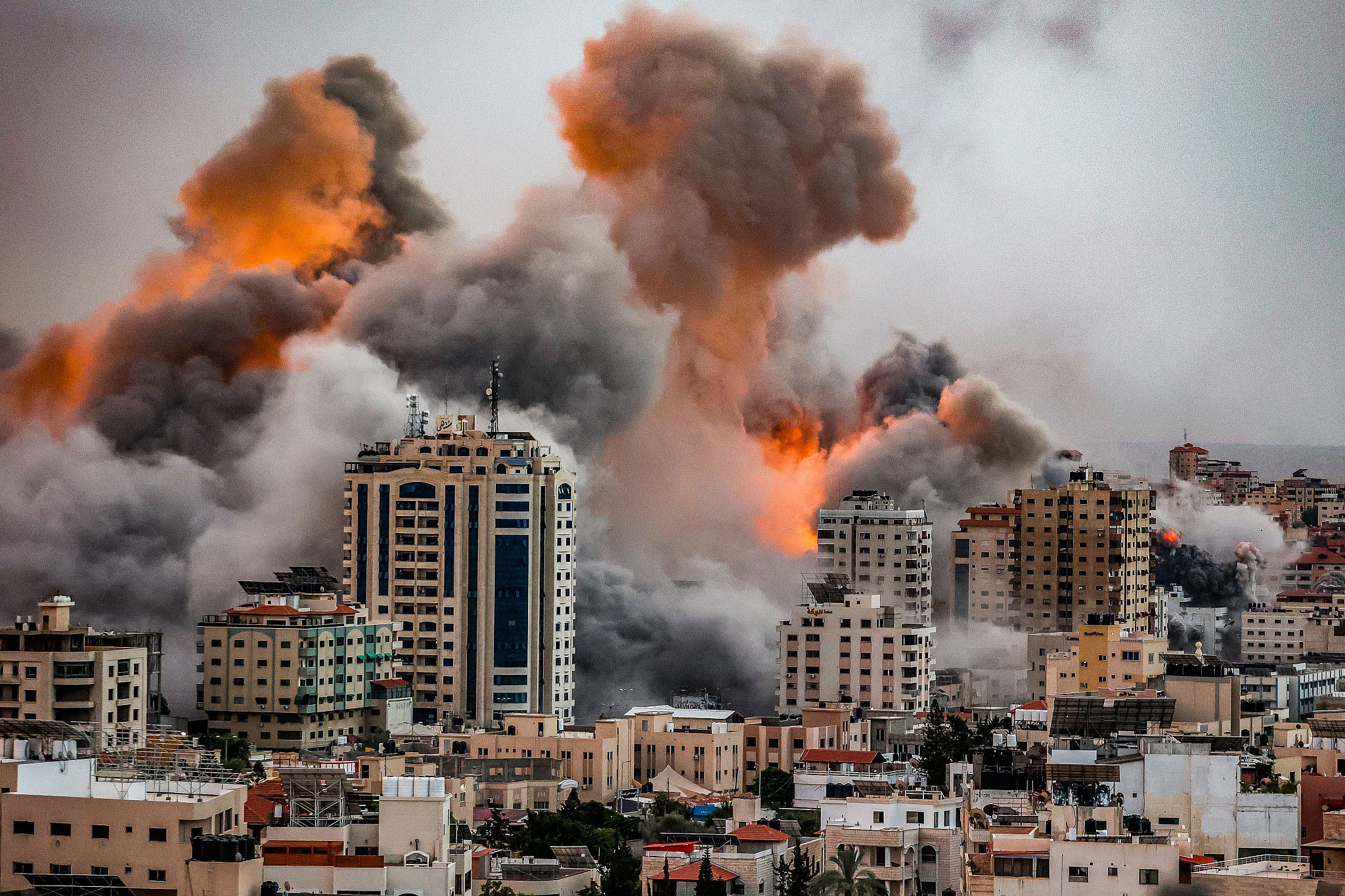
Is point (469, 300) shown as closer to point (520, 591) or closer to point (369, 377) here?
point (369, 377)

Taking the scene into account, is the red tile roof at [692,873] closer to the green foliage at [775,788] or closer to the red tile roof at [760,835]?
the red tile roof at [760,835]

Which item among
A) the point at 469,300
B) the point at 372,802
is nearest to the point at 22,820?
the point at 372,802

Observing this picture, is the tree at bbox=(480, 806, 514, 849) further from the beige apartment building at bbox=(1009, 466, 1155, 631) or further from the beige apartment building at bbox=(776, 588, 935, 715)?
the beige apartment building at bbox=(1009, 466, 1155, 631)

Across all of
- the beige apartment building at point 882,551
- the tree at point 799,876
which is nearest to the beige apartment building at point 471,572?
the beige apartment building at point 882,551

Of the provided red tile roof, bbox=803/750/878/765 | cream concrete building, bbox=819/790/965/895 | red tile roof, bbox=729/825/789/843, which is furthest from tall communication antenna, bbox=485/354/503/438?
cream concrete building, bbox=819/790/965/895

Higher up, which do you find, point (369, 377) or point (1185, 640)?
point (369, 377)

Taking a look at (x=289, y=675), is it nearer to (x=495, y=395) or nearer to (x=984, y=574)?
(x=495, y=395)
